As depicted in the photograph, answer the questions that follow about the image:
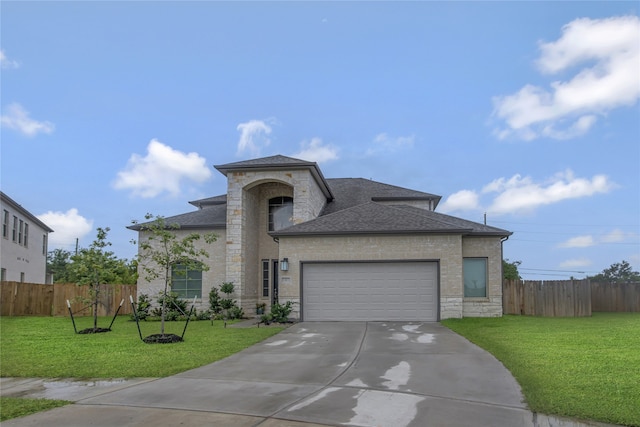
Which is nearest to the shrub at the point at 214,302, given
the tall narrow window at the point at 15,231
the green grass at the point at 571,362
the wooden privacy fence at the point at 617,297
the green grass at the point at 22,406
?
the green grass at the point at 571,362

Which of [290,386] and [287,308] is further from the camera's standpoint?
[287,308]

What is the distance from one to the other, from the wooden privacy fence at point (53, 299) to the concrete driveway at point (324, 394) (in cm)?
1492

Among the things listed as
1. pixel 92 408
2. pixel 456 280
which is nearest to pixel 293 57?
pixel 456 280

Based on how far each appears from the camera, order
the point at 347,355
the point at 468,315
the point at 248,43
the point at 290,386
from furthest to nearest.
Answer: the point at 468,315 < the point at 248,43 < the point at 347,355 < the point at 290,386

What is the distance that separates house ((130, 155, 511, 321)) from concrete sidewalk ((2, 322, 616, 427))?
6833 mm

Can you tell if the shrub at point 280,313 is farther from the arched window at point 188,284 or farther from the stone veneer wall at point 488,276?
the stone veneer wall at point 488,276

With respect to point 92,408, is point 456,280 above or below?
above

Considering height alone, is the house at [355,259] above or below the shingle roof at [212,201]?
below

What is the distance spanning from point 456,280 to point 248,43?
1119 cm

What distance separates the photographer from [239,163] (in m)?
22.7

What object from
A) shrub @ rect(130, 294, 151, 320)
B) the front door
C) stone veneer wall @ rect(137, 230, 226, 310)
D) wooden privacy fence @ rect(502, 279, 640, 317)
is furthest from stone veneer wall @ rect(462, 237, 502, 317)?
shrub @ rect(130, 294, 151, 320)

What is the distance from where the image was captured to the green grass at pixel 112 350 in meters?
A: 10.4

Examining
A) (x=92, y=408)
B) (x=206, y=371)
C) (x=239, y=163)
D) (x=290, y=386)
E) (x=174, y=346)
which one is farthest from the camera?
(x=239, y=163)

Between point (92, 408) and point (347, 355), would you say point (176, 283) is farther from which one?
point (92, 408)
